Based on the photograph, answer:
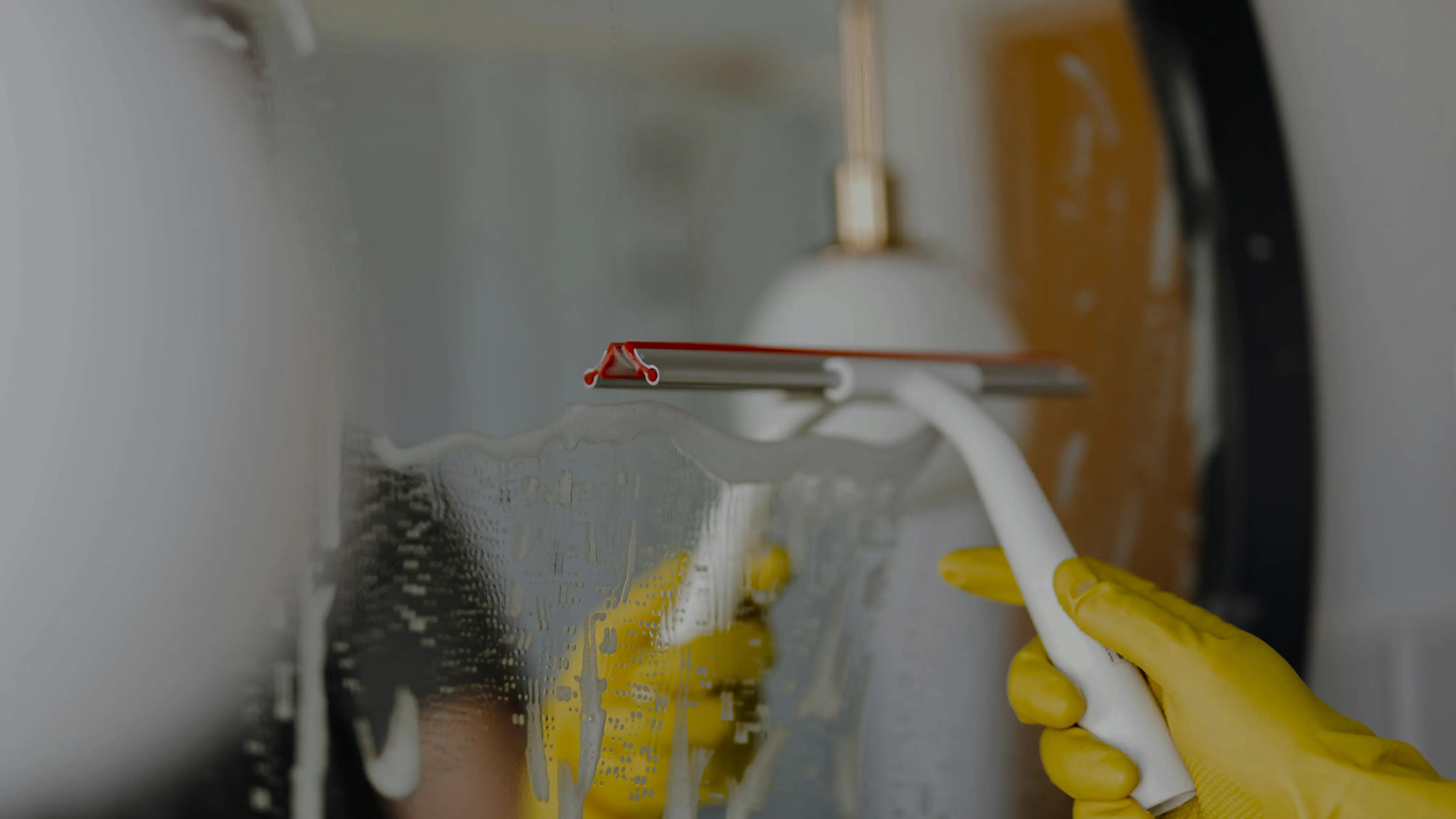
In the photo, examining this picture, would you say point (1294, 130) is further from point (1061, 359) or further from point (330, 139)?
point (330, 139)

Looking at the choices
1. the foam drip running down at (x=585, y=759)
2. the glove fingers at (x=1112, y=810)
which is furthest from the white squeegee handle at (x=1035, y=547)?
the foam drip running down at (x=585, y=759)

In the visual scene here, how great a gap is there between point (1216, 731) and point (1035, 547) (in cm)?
7

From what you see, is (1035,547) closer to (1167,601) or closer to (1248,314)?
(1167,601)

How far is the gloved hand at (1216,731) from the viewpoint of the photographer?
0.90 ft

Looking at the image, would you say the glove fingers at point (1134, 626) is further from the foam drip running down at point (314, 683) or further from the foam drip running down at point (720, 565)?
the foam drip running down at point (314, 683)

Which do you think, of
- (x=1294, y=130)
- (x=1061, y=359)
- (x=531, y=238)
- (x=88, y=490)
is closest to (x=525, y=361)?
(x=531, y=238)

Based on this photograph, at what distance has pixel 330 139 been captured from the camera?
359 mm

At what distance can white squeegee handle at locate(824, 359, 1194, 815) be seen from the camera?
31cm

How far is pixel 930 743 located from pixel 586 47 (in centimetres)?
29

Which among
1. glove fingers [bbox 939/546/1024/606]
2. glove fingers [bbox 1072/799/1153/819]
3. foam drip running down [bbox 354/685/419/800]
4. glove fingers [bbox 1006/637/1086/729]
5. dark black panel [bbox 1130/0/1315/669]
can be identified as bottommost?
glove fingers [bbox 1072/799/1153/819]

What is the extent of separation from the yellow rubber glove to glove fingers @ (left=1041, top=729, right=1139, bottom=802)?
0.10 meters

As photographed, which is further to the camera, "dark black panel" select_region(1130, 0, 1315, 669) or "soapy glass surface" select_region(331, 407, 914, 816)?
"dark black panel" select_region(1130, 0, 1315, 669)

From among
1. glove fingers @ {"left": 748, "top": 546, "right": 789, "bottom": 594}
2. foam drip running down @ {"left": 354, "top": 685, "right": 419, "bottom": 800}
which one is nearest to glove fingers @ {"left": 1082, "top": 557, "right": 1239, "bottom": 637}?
glove fingers @ {"left": 748, "top": 546, "right": 789, "bottom": 594}

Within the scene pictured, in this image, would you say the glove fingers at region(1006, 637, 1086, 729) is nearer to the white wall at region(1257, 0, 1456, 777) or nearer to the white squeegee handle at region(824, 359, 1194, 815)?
the white squeegee handle at region(824, 359, 1194, 815)
